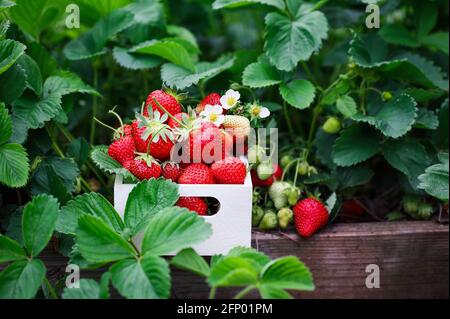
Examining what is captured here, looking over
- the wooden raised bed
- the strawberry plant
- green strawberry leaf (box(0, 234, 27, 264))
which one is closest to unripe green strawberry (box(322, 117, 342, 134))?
the strawberry plant

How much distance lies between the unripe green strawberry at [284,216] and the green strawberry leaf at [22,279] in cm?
44

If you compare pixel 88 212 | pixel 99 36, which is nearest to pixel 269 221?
pixel 88 212

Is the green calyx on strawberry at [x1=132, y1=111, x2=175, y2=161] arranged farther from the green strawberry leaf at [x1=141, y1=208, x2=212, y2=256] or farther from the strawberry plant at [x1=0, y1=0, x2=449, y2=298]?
the green strawberry leaf at [x1=141, y1=208, x2=212, y2=256]

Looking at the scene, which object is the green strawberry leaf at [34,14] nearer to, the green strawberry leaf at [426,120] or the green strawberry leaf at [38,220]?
the green strawberry leaf at [38,220]

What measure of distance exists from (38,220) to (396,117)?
68cm

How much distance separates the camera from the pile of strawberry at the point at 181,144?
95cm

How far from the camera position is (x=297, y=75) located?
1.40 metres

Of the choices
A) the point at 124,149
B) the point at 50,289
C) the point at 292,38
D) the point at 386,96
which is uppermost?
the point at 292,38

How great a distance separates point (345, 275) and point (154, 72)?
0.68m

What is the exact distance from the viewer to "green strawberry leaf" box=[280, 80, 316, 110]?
1129 millimetres

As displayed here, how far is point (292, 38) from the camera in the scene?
1173 mm

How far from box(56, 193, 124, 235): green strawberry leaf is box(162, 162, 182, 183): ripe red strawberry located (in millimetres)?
112

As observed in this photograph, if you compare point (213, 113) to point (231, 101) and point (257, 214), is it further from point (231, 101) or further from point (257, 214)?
point (257, 214)
